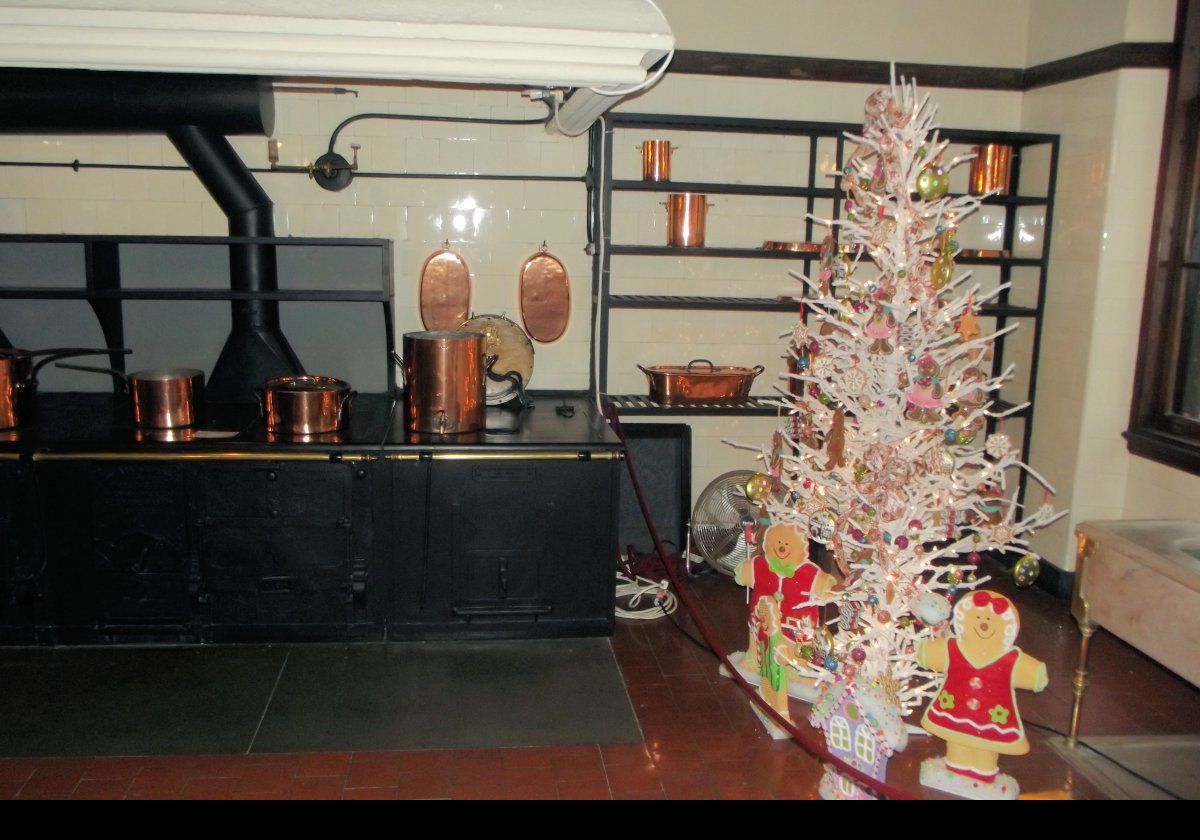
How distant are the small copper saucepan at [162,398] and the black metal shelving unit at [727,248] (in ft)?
6.66

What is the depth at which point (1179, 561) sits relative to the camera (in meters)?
3.25

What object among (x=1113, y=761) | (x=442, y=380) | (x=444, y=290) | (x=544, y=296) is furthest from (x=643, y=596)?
(x=1113, y=761)

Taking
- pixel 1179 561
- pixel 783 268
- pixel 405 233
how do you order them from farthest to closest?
pixel 783 268 → pixel 405 233 → pixel 1179 561

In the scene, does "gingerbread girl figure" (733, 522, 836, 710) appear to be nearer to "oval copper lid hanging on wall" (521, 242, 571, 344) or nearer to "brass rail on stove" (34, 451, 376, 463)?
"brass rail on stove" (34, 451, 376, 463)

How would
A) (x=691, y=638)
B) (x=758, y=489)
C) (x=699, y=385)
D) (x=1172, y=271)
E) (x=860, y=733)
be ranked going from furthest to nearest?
(x=699, y=385)
(x=1172, y=271)
(x=691, y=638)
(x=758, y=489)
(x=860, y=733)

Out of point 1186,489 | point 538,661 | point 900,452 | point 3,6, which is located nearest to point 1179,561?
point 900,452

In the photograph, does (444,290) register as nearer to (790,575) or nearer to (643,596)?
(643,596)

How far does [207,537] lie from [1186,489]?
4.42 m

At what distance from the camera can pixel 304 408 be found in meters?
4.17

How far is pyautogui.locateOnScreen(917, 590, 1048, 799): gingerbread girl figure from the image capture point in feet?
9.85

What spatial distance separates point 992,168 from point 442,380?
3.18m

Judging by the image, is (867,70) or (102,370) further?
(867,70)

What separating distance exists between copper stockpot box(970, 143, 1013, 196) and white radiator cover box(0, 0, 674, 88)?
403cm

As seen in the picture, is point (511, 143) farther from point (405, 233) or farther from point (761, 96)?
point (761, 96)
